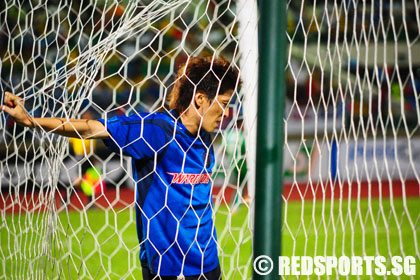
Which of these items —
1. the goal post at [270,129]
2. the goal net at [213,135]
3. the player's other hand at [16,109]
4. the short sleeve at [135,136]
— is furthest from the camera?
the goal net at [213,135]

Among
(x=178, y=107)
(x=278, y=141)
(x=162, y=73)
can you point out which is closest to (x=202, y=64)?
(x=178, y=107)

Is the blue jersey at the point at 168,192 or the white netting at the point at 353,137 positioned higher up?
the white netting at the point at 353,137

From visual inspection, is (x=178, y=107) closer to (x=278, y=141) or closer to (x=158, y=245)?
(x=158, y=245)

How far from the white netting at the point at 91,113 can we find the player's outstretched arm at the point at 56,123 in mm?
38

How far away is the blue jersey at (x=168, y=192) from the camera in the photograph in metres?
1.38

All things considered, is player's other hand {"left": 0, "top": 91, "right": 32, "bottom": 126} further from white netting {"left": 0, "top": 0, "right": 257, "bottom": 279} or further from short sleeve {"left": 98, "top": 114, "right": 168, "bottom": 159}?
short sleeve {"left": 98, "top": 114, "right": 168, "bottom": 159}

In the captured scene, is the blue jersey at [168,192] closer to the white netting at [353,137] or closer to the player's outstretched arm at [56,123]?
the player's outstretched arm at [56,123]

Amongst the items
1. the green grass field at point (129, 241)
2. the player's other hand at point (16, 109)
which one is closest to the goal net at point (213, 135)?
the green grass field at point (129, 241)

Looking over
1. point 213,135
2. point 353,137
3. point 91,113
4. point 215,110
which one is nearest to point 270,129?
point 215,110

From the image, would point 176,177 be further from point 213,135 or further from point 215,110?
point 213,135

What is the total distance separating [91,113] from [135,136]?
3746 mm

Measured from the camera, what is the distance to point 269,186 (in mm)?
893

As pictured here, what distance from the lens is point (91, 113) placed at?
16.3ft

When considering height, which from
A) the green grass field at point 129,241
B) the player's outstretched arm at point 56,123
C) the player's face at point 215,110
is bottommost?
the green grass field at point 129,241
